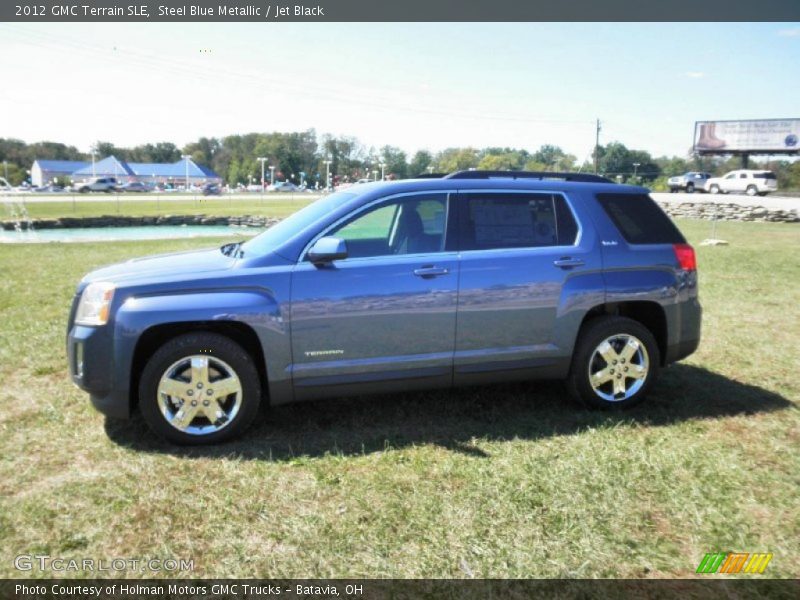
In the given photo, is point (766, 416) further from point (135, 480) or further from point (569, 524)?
point (135, 480)

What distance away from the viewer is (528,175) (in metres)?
4.93

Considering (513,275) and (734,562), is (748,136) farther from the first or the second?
(734,562)

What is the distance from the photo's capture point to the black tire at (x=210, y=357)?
3.92m

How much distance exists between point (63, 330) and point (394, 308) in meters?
4.79

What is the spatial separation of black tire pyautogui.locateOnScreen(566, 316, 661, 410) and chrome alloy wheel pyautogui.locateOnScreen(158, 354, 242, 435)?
2.60 m

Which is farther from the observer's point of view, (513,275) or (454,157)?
(454,157)

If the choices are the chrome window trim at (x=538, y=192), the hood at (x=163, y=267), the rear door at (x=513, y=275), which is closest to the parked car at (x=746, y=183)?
the chrome window trim at (x=538, y=192)

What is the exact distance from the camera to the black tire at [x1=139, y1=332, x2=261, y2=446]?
392cm

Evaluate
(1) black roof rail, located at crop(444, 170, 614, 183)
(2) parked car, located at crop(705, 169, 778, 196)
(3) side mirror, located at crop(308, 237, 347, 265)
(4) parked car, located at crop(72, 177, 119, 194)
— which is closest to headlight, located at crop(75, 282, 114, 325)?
(3) side mirror, located at crop(308, 237, 347, 265)

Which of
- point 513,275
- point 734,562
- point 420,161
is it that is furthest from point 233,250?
point 420,161

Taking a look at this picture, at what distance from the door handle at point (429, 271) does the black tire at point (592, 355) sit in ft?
4.29

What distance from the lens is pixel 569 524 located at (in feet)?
10.4

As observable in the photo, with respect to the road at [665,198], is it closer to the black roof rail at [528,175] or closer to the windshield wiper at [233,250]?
the black roof rail at [528,175]

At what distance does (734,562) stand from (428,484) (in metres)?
1.63
